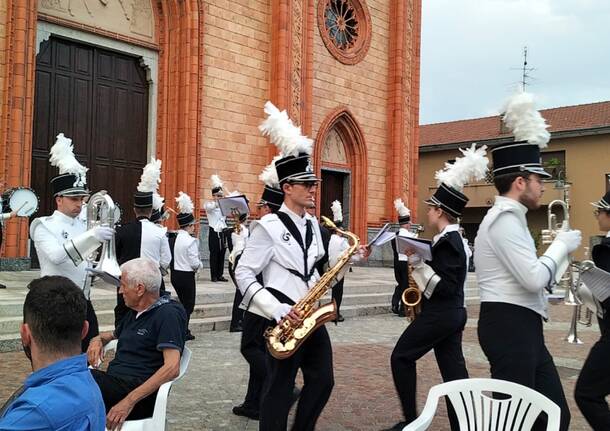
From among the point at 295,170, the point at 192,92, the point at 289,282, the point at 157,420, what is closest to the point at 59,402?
the point at 157,420

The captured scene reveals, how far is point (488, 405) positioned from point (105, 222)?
3.73 meters

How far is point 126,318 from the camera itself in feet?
15.0

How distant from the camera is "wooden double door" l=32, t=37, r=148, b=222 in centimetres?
1554

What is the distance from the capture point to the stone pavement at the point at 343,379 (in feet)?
19.4

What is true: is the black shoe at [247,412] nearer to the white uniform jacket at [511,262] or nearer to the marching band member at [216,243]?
the white uniform jacket at [511,262]

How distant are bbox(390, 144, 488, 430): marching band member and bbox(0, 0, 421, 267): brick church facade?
33.7 ft

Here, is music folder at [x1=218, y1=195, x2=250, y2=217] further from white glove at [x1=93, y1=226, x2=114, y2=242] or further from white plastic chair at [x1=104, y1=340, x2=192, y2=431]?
white plastic chair at [x1=104, y1=340, x2=192, y2=431]

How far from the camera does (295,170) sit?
4.79 m

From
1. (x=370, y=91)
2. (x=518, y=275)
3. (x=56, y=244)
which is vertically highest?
(x=370, y=91)

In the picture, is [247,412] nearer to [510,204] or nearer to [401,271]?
[510,204]

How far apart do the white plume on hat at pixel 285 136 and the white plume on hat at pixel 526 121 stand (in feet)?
4.78

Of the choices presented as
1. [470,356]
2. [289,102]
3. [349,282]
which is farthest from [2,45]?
[470,356]

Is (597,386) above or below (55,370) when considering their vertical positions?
below

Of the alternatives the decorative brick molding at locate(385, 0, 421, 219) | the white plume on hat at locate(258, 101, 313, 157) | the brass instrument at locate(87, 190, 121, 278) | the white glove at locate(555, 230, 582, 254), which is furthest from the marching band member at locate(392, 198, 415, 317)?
the decorative brick molding at locate(385, 0, 421, 219)
